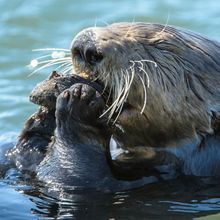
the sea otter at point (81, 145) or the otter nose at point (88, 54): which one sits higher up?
the otter nose at point (88, 54)

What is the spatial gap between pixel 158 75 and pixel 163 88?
0.29 feet

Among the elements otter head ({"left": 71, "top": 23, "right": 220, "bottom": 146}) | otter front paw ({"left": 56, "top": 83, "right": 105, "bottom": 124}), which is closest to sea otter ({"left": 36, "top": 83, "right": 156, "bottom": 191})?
otter front paw ({"left": 56, "top": 83, "right": 105, "bottom": 124})

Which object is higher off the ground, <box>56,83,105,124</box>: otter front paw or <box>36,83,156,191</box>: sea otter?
<box>56,83,105,124</box>: otter front paw

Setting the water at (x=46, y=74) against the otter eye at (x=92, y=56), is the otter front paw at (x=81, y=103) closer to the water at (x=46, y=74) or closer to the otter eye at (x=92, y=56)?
the otter eye at (x=92, y=56)

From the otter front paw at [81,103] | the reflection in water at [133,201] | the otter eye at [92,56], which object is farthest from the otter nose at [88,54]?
the reflection in water at [133,201]

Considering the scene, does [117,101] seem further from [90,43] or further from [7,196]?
[7,196]

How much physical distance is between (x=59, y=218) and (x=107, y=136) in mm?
638

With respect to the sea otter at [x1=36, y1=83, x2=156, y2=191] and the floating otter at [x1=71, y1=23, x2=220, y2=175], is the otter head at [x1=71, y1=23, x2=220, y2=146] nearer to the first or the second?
the floating otter at [x1=71, y1=23, x2=220, y2=175]

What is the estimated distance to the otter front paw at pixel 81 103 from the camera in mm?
5699

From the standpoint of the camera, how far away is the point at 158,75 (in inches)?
231

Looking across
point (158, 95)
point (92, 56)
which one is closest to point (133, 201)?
point (158, 95)

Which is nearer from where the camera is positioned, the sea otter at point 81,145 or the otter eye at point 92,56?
the otter eye at point 92,56

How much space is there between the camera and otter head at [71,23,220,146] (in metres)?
5.71

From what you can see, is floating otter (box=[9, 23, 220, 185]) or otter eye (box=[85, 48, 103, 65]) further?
floating otter (box=[9, 23, 220, 185])
